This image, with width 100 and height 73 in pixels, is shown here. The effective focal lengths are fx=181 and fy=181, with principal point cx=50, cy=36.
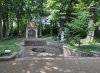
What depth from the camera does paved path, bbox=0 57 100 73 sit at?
604cm

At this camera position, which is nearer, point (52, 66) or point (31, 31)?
point (52, 66)

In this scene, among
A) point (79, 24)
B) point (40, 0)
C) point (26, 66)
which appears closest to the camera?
point (26, 66)

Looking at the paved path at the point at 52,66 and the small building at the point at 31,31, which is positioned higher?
the small building at the point at 31,31

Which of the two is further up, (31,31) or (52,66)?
(31,31)

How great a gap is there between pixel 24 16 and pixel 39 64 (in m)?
18.0

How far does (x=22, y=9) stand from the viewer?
75.5ft

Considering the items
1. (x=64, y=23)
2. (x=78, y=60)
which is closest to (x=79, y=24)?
(x=78, y=60)

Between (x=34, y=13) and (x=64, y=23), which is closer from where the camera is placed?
(x=64, y=23)

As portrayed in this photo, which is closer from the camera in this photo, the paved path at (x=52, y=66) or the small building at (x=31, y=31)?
the paved path at (x=52, y=66)

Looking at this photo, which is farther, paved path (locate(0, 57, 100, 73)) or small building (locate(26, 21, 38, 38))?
small building (locate(26, 21, 38, 38))

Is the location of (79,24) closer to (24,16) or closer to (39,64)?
(39,64)

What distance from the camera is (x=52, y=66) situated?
21.4ft

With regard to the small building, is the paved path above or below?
below

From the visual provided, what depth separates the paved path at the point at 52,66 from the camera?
6.04 m
